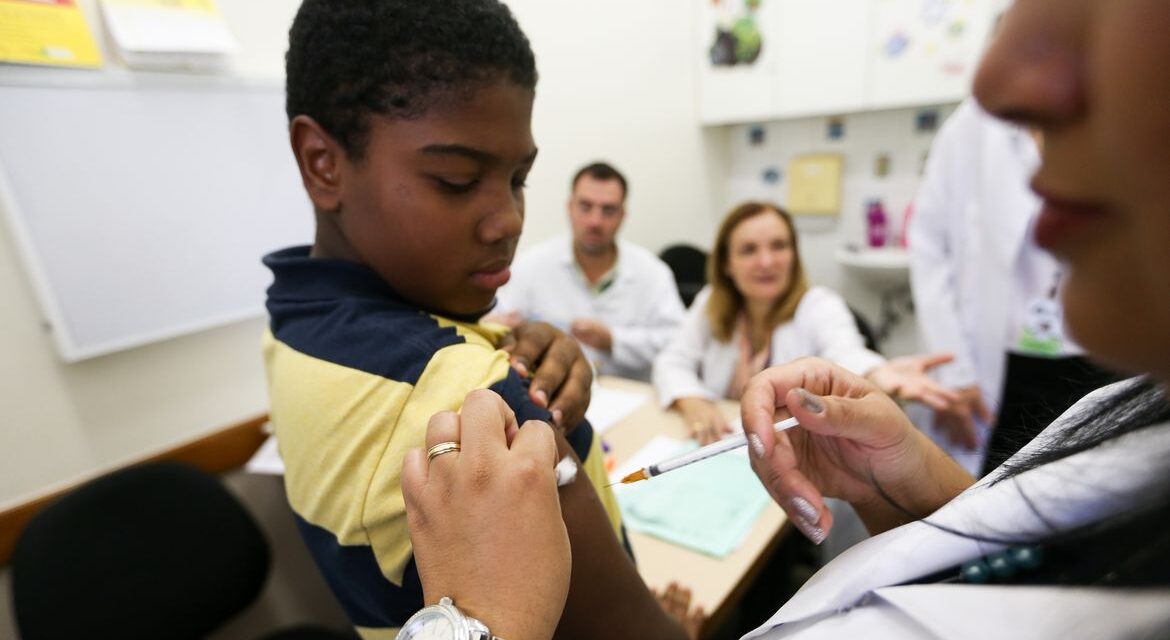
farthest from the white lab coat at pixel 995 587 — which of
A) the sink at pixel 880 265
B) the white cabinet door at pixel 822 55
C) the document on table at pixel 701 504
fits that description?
the white cabinet door at pixel 822 55

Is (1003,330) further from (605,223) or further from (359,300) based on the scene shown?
(359,300)

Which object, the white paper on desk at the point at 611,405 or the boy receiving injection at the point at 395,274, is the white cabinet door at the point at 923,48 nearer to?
the white paper on desk at the point at 611,405

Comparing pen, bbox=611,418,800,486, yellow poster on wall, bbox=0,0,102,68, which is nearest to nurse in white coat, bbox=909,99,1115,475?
pen, bbox=611,418,800,486

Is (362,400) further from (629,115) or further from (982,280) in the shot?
(629,115)

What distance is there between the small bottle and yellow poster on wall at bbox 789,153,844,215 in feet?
0.79

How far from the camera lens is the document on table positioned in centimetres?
111

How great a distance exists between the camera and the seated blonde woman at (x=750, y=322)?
5.84 feet

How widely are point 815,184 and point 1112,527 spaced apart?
3787 mm

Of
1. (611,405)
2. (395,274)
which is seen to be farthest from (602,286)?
(395,274)

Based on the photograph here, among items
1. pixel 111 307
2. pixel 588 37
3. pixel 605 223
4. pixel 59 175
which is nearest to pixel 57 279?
pixel 111 307

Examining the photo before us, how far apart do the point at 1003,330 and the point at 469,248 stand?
5.85ft

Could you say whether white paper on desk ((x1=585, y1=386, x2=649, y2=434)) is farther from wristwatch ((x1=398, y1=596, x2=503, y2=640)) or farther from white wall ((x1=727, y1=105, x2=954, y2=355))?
white wall ((x1=727, y1=105, x2=954, y2=355))

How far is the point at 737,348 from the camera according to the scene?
2076 mm

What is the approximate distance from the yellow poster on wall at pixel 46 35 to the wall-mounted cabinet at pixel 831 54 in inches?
125
